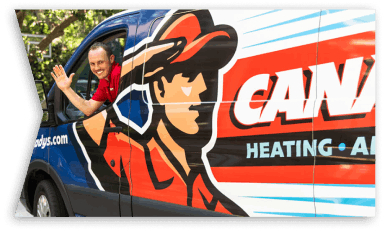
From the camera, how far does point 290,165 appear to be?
214 centimetres

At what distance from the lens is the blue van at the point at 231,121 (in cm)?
203

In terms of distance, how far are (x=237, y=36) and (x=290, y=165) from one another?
0.83 meters

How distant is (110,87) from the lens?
298cm

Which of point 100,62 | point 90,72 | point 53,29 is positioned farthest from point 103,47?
point 53,29

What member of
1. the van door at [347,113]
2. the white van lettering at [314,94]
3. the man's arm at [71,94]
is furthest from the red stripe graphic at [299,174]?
the man's arm at [71,94]

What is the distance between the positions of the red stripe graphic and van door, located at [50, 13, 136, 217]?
0.81 meters

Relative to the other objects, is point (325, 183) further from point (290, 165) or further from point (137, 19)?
point (137, 19)

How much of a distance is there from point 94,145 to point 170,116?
2.44 feet

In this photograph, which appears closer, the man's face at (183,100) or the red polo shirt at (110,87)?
the man's face at (183,100)

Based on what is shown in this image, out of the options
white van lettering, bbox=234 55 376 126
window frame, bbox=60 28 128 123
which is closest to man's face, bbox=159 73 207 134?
white van lettering, bbox=234 55 376 126

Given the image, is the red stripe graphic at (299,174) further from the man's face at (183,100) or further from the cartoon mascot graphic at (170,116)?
the man's face at (183,100)

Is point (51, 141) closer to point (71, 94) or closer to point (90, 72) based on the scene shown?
point (71, 94)

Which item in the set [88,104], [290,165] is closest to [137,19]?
[88,104]
